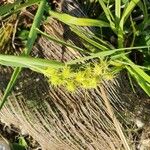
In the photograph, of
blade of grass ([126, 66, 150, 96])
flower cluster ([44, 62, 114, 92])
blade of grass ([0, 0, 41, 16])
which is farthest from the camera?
blade of grass ([126, 66, 150, 96])

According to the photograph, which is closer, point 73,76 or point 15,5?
point 73,76

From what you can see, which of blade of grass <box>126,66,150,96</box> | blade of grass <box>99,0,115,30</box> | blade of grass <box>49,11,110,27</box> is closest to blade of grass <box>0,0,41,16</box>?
blade of grass <box>49,11,110,27</box>

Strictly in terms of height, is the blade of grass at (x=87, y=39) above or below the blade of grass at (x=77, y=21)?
below

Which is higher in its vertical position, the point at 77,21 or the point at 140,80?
the point at 77,21

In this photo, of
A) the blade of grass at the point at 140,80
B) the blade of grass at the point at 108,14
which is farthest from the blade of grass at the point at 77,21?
the blade of grass at the point at 140,80

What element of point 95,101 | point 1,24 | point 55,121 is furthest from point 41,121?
point 1,24

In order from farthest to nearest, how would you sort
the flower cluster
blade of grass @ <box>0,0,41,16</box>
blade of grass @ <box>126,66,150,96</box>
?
blade of grass @ <box>126,66,150,96</box>, blade of grass @ <box>0,0,41,16</box>, the flower cluster

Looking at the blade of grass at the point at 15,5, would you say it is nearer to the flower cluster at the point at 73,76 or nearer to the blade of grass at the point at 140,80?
the flower cluster at the point at 73,76

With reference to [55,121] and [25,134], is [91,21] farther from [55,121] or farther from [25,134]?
[25,134]

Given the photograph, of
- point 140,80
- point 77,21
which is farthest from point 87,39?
point 140,80

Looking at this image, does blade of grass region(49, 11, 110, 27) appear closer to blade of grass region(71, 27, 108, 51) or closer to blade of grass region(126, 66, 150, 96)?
blade of grass region(71, 27, 108, 51)

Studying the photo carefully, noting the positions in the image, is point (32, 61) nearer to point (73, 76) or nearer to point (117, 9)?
point (73, 76)
